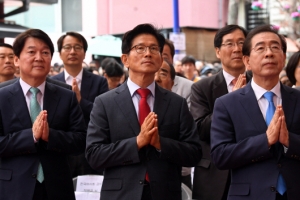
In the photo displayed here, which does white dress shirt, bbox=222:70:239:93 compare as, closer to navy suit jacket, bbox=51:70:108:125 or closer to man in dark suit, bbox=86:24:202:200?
man in dark suit, bbox=86:24:202:200

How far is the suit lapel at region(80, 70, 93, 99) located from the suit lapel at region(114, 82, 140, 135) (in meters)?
2.76

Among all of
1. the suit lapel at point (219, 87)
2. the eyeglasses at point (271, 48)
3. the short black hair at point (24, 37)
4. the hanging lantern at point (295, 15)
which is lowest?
the suit lapel at point (219, 87)

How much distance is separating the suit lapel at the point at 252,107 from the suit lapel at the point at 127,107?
0.88m

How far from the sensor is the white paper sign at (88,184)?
26.0 ft

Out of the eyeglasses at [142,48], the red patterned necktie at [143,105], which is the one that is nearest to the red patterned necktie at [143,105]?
the red patterned necktie at [143,105]

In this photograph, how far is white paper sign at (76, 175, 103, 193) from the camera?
26.0ft

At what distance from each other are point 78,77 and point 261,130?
3902mm

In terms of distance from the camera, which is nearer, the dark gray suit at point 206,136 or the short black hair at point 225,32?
the dark gray suit at point 206,136

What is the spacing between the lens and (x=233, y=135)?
211 inches

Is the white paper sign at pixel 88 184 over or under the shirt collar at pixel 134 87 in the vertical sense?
under

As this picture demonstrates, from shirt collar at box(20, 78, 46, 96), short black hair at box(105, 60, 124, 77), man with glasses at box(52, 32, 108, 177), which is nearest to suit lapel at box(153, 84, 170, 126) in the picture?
shirt collar at box(20, 78, 46, 96)

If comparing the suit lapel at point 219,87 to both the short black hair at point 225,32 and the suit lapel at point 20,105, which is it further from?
the suit lapel at point 20,105

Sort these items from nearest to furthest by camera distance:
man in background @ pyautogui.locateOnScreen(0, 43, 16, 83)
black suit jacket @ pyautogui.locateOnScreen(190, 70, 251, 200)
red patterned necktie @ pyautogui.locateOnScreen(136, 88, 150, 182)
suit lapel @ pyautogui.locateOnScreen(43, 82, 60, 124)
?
red patterned necktie @ pyautogui.locateOnScreen(136, 88, 150, 182)
suit lapel @ pyautogui.locateOnScreen(43, 82, 60, 124)
black suit jacket @ pyautogui.locateOnScreen(190, 70, 251, 200)
man in background @ pyautogui.locateOnScreen(0, 43, 16, 83)

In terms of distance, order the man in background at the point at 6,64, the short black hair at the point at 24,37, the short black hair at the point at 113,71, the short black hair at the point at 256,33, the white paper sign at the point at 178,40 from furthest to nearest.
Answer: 1. the white paper sign at the point at 178,40
2. the short black hair at the point at 113,71
3. the man in background at the point at 6,64
4. the short black hair at the point at 24,37
5. the short black hair at the point at 256,33
